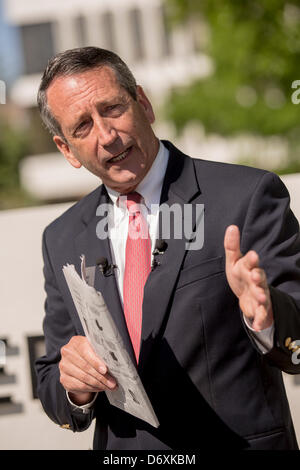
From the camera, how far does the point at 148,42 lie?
1597 inches

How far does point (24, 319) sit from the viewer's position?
14.4 feet

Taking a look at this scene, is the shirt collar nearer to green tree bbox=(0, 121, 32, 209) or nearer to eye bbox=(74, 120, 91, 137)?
eye bbox=(74, 120, 91, 137)

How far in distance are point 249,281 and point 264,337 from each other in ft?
0.81

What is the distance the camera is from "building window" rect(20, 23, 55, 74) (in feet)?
135

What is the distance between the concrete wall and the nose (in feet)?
5.01

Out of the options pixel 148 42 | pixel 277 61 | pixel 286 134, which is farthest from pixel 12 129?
pixel 277 61

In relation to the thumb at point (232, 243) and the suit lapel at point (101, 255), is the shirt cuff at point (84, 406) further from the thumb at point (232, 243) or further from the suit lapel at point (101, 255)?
the thumb at point (232, 243)

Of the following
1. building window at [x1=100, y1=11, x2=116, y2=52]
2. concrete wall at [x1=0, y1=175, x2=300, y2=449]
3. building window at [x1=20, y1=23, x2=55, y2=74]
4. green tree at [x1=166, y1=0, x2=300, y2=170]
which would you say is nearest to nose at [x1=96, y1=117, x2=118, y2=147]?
concrete wall at [x1=0, y1=175, x2=300, y2=449]

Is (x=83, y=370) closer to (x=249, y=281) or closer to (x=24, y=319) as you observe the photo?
(x=249, y=281)

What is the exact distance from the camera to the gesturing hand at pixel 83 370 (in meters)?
2.75

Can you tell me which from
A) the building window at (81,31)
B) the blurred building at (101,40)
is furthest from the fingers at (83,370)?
the building window at (81,31)

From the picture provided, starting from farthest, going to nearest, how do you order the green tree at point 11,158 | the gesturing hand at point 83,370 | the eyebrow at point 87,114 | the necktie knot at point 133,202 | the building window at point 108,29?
1. the building window at point 108,29
2. the green tree at point 11,158
3. the necktie knot at point 133,202
4. the eyebrow at point 87,114
5. the gesturing hand at point 83,370

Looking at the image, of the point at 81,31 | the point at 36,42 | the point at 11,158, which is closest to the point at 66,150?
the point at 11,158
